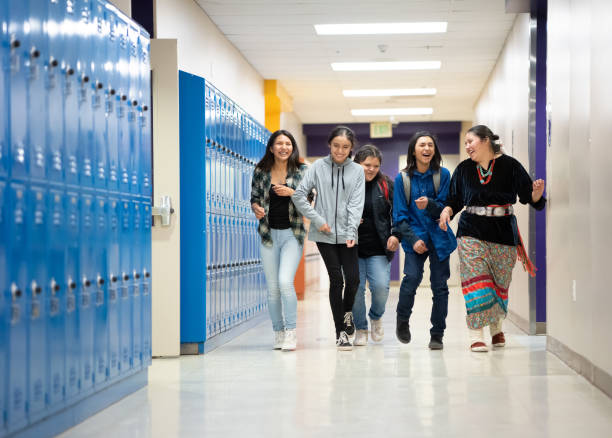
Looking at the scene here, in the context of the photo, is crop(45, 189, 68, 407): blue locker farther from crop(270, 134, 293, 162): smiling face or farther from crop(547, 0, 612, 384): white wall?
crop(270, 134, 293, 162): smiling face

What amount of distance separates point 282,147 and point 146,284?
1737 mm

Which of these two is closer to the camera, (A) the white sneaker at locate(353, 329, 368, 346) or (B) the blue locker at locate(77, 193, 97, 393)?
(B) the blue locker at locate(77, 193, 97, 393)

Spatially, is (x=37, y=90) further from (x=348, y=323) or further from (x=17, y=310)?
(x=348, y=323)

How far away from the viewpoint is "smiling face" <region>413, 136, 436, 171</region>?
5.58m

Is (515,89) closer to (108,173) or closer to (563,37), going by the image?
(563,37)

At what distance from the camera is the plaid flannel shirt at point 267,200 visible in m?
5.62

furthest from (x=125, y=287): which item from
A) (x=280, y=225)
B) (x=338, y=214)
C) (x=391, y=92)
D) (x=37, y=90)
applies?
(x=391, y=92)

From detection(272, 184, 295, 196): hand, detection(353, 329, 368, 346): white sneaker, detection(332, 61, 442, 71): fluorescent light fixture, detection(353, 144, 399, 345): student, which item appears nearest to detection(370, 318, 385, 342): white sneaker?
detection(353, 144, 399, 345): student

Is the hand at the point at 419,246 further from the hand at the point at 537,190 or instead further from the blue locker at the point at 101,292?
the blue locker at the point at 101,292

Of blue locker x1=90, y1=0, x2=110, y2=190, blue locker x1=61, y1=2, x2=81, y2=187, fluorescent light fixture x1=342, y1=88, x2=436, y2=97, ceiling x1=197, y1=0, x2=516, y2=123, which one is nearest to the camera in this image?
blue locker x1=61, y1=2, x2=81, y2=187

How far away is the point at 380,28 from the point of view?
860cm

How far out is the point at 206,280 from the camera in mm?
5660

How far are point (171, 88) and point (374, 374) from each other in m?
2.26

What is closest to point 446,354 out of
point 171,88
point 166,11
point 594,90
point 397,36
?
point 594,90
